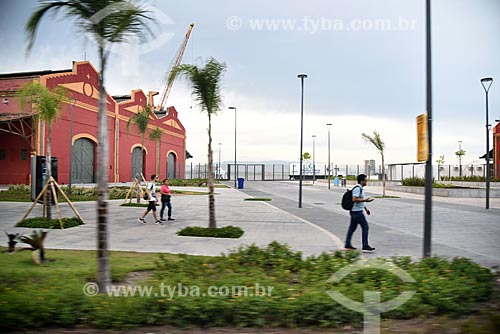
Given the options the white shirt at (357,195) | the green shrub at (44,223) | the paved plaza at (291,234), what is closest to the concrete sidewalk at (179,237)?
the paved plaza at (291,234)

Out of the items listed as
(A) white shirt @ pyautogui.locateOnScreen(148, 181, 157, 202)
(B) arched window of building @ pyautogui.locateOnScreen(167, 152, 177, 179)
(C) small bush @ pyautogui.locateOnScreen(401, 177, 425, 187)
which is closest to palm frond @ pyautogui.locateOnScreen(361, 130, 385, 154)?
(C) small bush @ pyautogui.locateOnScreen(401, 177, 425, 187)

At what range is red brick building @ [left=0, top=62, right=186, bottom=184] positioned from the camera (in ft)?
100

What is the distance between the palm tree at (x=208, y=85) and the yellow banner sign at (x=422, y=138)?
17.6ft

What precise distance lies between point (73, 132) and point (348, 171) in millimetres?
60103

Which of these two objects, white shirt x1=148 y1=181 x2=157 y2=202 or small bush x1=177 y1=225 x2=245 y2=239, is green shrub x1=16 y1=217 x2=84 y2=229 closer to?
white shirt x1=148 y1=181 x2=157 y2=202

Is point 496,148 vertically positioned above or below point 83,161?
above

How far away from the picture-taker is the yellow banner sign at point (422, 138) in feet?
23.9

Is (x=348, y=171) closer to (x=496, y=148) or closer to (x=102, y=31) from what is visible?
(x=496, y=148)

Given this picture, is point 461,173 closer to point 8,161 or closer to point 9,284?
point 8,161

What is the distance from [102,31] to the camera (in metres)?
5.46

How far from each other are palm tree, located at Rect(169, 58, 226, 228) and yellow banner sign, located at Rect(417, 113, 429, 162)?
5378 mm

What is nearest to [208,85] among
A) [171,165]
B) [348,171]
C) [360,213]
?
[360,213]

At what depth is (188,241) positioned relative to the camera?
9.71 meters

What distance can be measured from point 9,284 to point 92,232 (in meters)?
5.36
